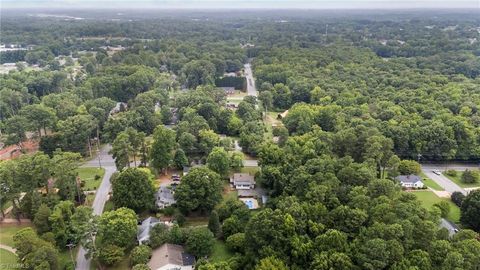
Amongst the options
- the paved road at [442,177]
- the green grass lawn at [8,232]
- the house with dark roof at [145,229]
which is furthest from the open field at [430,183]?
the green grass lawn at [8,232]

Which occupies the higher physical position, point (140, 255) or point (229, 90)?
point (229, 90)

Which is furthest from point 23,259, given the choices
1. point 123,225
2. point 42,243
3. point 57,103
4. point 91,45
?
point 91,45

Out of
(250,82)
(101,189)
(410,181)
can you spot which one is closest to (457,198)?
(410,181)

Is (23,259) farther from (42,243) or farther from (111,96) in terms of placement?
(111,96)

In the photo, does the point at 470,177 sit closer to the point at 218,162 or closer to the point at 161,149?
the point at 218,162

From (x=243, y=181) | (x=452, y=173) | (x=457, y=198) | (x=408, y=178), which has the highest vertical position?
(x=408, y=178)

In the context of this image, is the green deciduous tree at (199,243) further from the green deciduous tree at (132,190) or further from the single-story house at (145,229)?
the green deciduous tree at (132,190)
